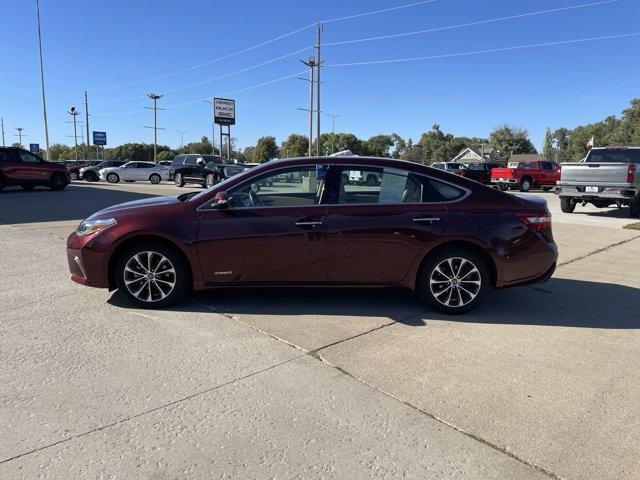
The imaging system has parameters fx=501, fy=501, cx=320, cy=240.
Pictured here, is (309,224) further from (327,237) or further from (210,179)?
(210,179)

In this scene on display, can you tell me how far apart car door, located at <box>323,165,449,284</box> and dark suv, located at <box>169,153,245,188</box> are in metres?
22.1

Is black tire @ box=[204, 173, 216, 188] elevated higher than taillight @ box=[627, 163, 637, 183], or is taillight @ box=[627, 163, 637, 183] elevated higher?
taillight @ box=[627, 163, 637, 183]

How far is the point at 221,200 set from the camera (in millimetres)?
4891

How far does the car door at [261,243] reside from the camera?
4875 mm

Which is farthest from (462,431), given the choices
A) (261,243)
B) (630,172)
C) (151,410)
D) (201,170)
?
(201,170)

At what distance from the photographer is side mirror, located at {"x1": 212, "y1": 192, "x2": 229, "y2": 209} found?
16.1 feet

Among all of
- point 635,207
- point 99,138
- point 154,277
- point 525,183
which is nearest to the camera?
point 154,277

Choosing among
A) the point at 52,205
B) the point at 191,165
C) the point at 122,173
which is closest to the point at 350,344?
the point at 52,205

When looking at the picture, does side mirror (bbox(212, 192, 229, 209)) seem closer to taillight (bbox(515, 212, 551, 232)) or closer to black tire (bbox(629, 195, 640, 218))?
taillight (bbox(515, 212, 551, 232))

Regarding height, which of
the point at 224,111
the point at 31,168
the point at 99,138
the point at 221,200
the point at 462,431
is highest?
the point at 224,111

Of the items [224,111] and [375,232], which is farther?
[224,111]

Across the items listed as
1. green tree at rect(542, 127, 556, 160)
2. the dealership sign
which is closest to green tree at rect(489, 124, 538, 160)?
green tree at rect(542, 127, 556, 160)

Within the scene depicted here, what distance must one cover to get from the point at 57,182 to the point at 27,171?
1.23 meters

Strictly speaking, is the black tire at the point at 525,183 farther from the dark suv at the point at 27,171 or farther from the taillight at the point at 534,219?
the taillight at the point at 534,219
